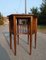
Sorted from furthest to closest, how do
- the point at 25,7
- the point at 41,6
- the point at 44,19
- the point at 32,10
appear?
1. the point at 32,10
2. the point at 41,6
3. the point at 44,19
4. the point at 25,7

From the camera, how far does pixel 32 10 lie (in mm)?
64375

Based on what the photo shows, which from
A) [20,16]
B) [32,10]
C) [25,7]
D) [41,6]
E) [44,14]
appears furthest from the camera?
[32,10]

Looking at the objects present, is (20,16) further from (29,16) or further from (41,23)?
(41,23)

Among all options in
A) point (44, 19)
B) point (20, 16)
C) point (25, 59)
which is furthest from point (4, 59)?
point (44, 19)

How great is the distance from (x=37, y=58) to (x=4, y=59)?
1200 mm

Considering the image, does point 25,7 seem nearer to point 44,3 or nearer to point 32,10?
point 44,3

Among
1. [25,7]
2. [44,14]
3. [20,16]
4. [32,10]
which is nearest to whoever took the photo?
[20,16]

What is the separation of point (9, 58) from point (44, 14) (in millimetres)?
45259

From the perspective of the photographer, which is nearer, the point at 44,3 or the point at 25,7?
the point at 25,7

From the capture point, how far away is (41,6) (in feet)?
185

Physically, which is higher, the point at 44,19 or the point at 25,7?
the point at 25,7

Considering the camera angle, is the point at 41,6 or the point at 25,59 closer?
the point at 25,59

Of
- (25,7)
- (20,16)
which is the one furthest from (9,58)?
(25,7)

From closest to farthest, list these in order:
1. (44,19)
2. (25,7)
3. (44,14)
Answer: (25,7), (44,19), (44,14)
